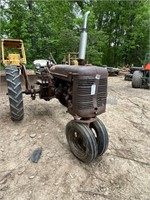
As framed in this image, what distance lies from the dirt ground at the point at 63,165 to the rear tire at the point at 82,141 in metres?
0.11

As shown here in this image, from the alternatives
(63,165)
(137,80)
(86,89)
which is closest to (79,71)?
(86,89)

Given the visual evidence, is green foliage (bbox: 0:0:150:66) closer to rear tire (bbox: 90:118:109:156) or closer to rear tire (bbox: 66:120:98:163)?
rear tire (bbox: 66:120:98:163)

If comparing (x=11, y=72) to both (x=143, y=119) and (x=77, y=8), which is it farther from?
(x=77, y=8)

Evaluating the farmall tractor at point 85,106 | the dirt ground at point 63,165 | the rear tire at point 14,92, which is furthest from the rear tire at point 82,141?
the rear tire at point 14,92

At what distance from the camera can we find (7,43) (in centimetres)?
408

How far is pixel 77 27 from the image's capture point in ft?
34.7

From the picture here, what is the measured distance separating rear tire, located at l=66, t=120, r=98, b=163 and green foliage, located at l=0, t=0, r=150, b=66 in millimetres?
7070

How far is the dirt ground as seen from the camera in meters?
1.89

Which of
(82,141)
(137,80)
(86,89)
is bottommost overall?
(82,141)

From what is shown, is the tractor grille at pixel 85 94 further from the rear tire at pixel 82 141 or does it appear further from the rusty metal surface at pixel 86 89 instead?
the rear tire at pixel 82 141

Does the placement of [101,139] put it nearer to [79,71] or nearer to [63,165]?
[63,165]

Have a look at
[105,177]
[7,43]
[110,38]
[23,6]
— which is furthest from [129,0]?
[105,177]

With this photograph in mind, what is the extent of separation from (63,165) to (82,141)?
34 centimetres

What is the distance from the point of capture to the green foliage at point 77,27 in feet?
28.5
